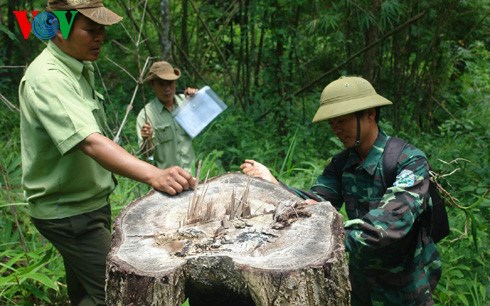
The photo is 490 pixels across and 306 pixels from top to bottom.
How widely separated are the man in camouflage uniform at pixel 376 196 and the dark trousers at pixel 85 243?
96 cm

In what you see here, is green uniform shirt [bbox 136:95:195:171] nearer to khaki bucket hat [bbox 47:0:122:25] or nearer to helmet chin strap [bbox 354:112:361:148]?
khaki bucket hat [bbox 47:0:122:25]

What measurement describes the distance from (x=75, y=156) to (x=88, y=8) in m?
0.66

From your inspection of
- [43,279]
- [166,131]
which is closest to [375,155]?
[43,279]

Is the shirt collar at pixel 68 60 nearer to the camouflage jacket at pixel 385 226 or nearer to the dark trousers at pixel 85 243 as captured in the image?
the dark trousers at pixel 85 243

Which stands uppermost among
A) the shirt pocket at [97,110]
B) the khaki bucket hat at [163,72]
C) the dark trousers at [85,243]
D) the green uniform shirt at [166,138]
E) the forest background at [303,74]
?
the shirt pocket at [97,110]

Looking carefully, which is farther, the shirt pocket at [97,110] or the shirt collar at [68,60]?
the shirt pocket at [97,110]

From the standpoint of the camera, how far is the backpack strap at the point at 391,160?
8.16 ft

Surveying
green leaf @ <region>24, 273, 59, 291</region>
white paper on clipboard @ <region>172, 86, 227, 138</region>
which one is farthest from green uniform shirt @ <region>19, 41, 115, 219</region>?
white paper on clipboard @ <region>172, 86, 227, 138</region>

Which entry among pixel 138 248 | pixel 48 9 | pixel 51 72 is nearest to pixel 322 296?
pixel 138 248

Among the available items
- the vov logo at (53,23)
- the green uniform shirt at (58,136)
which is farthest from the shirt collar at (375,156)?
the vov logo at (53,23)

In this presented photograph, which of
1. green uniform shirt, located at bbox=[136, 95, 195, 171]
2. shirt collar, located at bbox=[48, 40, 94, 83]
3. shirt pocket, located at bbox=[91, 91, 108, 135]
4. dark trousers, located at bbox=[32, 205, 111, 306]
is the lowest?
green uniform shirt, located at bbox=[136, 95, 195, 171]

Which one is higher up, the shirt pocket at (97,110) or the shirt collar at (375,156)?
the shirt pocket at (97,110)

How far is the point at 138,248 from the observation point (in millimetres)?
2162

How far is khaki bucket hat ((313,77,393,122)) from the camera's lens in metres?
2.50
